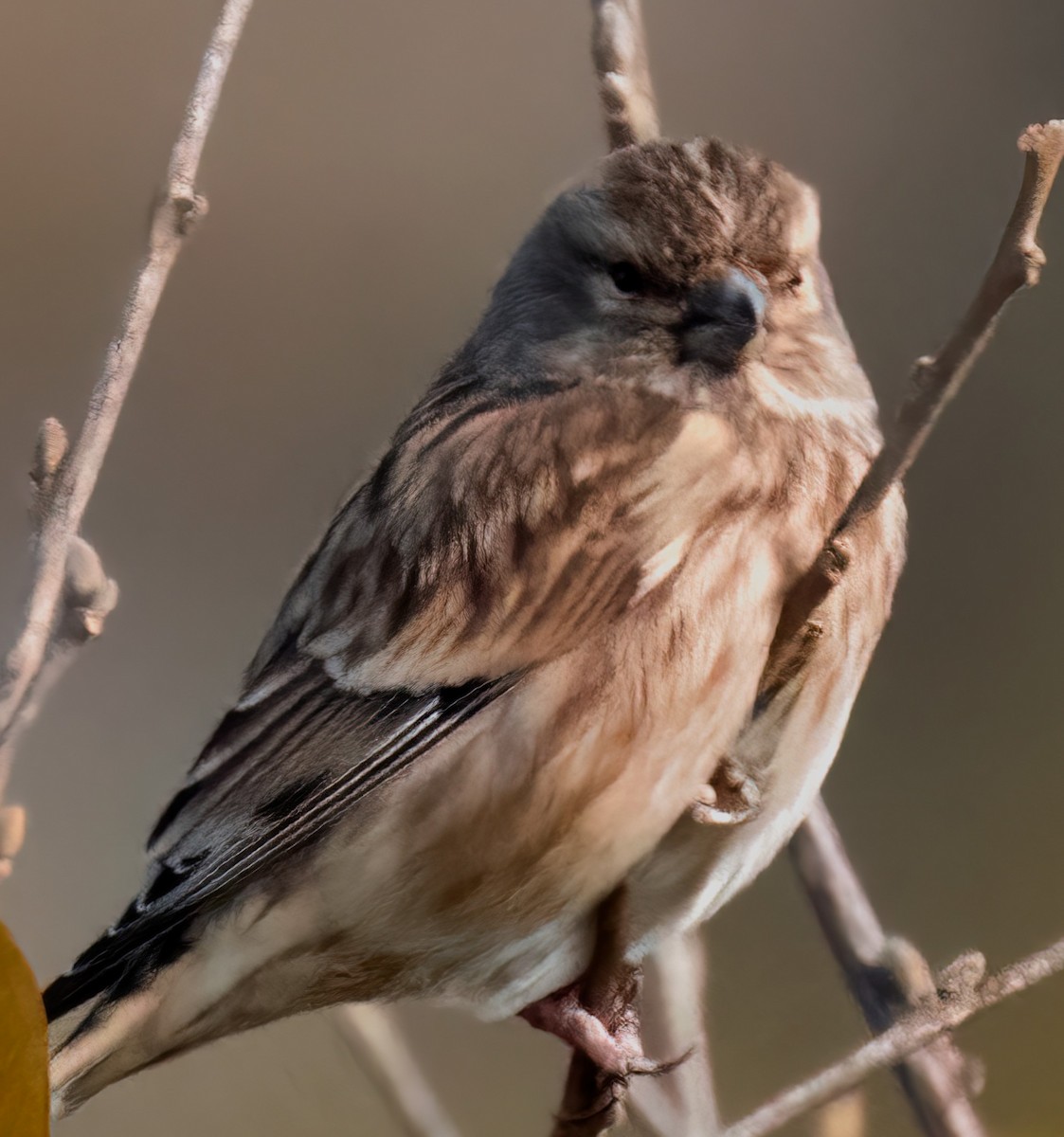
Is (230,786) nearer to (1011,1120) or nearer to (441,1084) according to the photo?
(441,1084)

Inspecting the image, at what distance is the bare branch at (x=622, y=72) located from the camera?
3.17ft

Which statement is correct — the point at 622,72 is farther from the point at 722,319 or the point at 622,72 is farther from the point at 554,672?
the point at 554,672

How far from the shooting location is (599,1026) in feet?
3.22

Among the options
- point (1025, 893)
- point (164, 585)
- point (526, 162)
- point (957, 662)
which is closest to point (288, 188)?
point (526, 162)

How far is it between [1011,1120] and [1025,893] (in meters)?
0.18

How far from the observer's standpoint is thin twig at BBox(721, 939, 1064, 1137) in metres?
1.00

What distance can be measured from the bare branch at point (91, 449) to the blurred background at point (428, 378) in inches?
0.5

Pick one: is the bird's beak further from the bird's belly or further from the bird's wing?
the bird's belly

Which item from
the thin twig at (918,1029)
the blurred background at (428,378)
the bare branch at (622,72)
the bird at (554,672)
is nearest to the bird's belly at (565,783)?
the bird at (554,672)

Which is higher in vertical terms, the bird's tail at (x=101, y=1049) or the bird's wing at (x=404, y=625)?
the bird's wing at (x=404, y=625)

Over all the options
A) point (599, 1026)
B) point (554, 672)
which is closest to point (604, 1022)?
point (599, 1026)

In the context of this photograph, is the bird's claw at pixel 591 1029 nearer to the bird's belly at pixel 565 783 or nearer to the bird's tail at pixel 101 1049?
the bird's belly at pixel 565 783

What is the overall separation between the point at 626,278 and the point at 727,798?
1.36 ft

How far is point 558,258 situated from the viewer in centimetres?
100
